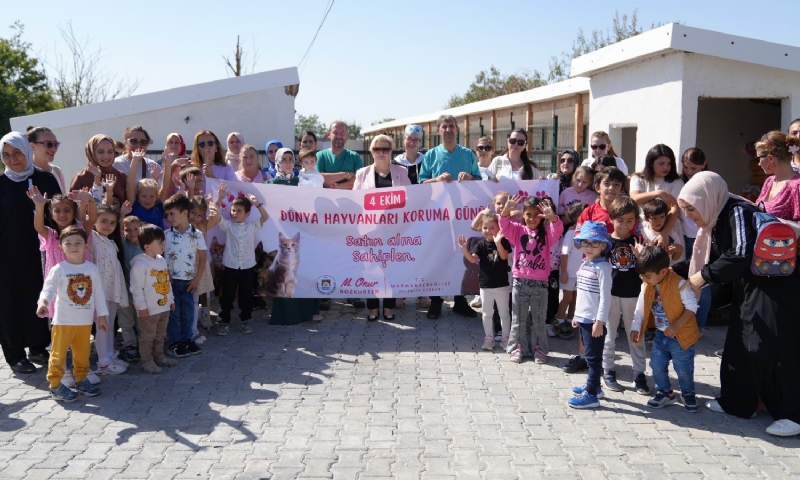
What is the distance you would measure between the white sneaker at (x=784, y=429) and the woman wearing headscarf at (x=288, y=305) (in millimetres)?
4764

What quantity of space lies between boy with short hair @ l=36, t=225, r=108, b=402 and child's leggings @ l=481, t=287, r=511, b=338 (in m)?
3.53

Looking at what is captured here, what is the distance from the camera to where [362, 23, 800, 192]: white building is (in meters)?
8.22

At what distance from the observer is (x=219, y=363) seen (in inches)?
257

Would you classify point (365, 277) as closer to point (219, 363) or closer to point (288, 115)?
point (219, 363)

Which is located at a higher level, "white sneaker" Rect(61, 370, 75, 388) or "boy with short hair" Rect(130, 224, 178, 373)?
"boy with short hair" Rect(130, 224, 178, 373)

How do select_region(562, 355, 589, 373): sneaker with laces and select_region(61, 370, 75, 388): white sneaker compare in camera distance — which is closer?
select_region(61, 370, 75, 388): white sneaker

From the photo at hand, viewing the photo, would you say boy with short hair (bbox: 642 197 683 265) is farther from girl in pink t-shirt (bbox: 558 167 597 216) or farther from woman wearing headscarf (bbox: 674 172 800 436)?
girl in pink t-shirt (bbox: 558 167 597 216)

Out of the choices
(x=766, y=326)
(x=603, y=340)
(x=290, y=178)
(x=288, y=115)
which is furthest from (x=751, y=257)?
(x=288, y=115)

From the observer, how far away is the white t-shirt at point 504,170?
7.99 meters

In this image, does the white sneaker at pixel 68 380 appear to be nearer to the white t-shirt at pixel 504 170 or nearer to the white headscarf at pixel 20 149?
the white headscarf at pixel 20 149

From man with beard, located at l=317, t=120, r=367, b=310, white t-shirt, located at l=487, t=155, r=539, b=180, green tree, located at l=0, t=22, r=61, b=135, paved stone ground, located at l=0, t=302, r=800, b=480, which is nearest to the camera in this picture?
paved stone ground, located at l=0, t=302, r=800, b=480

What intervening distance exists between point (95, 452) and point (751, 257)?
15.7 ft

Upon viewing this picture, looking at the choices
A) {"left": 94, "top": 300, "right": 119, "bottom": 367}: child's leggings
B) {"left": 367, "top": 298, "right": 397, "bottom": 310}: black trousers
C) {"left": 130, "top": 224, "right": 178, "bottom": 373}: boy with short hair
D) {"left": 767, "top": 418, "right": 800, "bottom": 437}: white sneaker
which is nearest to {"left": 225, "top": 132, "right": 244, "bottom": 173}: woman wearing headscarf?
{"left": 367, "top": 298, "right": 397, "bottom": 310}: black trousers

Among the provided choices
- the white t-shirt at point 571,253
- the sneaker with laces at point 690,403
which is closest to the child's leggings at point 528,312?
the white t-shirt at point 571,253
